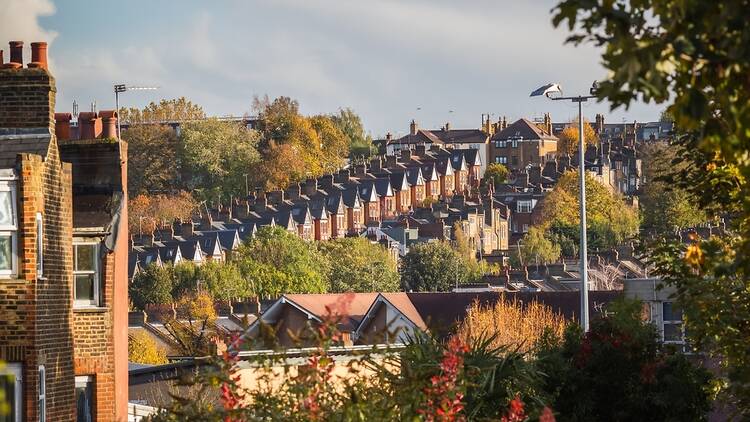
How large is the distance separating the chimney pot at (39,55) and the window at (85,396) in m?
4.14

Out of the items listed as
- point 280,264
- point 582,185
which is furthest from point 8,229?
point 280,264

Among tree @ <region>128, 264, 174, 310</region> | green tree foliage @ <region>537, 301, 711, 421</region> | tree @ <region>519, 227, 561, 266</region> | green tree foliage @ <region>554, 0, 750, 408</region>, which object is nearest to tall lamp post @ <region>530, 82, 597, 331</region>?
green tree foliage @ <region>537, 301, 711, 421</region>

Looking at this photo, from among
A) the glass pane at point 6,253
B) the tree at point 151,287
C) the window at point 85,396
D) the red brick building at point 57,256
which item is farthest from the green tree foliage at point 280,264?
the glass pane at point 6,253

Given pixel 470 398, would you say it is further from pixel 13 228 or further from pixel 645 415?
pixel 645 415

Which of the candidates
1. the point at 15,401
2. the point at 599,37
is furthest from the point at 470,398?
the point at 599,37

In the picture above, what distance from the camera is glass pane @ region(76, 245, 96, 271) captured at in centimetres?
2598

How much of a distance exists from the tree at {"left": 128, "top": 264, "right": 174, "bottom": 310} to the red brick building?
113290mm

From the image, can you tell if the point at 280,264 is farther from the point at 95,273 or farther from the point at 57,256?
the point at 57,256

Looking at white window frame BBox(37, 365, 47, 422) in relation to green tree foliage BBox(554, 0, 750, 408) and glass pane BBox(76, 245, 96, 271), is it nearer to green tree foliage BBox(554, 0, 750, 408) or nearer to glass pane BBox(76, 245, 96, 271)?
glass pane BBox(76, 245, 96, 271)

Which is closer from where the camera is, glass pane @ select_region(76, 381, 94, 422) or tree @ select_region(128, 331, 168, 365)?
glass pane @ select_region(76, 381, 94, 422)

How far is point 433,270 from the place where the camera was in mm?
155250

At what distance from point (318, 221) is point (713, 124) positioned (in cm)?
18896

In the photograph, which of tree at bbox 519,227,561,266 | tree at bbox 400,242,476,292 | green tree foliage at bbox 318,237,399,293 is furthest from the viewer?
tree at bbox 519,227,561,266

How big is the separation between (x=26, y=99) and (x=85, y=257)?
2743 millimetres
